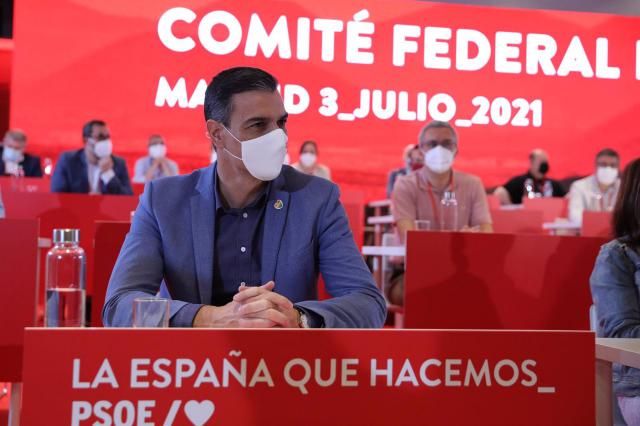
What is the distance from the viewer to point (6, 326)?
235 cm

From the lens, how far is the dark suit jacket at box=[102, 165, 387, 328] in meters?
1.69

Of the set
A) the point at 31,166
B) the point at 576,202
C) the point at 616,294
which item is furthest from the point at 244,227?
the point at 31,166

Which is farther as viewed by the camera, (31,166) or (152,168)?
(31,166)

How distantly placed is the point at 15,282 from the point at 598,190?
15.5 ft

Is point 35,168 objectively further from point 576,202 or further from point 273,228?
point 273,228

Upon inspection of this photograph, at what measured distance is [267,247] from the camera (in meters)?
1.76

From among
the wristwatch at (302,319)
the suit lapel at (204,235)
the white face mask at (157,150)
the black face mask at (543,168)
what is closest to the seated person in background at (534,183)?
the black face mask at (543,168)

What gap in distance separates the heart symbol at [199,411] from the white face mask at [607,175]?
19.0 ft

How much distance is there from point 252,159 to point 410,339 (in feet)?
3.49

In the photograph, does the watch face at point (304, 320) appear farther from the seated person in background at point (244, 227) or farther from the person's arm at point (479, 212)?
the person's arm at point (479, 212)

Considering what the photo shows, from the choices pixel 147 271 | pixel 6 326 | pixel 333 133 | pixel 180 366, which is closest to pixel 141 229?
pixel 147 271

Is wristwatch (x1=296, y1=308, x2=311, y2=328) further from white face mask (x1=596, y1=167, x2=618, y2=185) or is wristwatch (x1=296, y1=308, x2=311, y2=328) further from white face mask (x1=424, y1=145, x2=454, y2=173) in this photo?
white face mask (x1=596, y1=167, x2=618, y2=185)

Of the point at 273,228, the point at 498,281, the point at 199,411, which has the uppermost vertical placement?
the point at 273,228

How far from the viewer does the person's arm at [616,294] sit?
1927 millimetres
